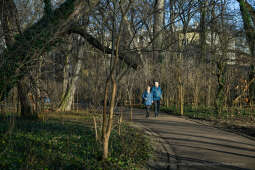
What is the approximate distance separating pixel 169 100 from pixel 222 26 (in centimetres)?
729

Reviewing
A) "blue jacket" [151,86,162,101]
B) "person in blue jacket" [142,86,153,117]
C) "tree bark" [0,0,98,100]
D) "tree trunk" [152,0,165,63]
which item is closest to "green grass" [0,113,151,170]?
"tree bark" [0,0,98,100]

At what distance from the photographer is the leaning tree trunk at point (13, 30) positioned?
7.66 meters

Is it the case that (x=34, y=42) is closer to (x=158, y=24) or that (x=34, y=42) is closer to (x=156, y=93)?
(x=158, y=24)

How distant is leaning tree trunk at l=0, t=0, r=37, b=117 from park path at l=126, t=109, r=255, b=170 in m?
4.63

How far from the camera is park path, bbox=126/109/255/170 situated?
19.9 feet

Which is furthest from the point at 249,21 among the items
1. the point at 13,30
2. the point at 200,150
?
the point at 13,30

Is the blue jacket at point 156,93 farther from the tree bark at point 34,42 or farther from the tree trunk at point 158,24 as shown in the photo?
the tree bark at point 34,42

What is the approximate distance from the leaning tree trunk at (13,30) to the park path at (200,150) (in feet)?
15.2

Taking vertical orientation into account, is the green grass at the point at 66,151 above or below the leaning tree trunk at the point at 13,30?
below

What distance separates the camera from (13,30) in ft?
23.4

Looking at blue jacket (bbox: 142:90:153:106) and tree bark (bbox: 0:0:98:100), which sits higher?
tree bark (bbox: 0:0:98:100)

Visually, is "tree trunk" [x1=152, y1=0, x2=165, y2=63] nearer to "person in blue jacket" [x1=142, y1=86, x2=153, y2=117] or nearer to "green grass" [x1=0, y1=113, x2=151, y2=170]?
"green grass" [x1=0, y1=113, x2=151, y2=170]

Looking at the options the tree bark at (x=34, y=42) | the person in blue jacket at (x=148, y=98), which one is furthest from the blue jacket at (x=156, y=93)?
the tree bark at (x=34, y=42)

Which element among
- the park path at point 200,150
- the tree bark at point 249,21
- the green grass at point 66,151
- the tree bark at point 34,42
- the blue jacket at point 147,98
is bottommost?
the park path at point 200,150
